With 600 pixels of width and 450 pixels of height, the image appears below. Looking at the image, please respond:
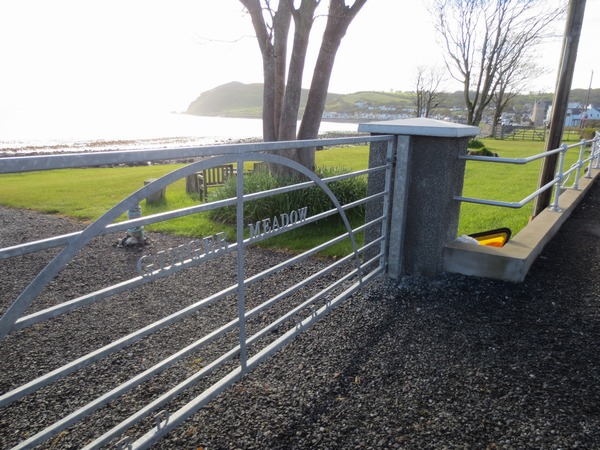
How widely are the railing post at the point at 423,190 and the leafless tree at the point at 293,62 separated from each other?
4.85 metres

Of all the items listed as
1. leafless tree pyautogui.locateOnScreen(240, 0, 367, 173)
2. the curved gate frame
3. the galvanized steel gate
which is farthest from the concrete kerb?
leafless tree pyautogui.locateOnScreen(240, 0, 367, 173)

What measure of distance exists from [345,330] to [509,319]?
54.8 inches

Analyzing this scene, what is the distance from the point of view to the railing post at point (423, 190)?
435 cm

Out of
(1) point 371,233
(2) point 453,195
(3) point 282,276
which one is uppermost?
(2) point 453,195

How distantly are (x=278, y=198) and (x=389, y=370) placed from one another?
4.85 meters

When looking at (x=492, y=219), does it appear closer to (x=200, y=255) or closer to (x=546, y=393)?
(x=546, y=393)

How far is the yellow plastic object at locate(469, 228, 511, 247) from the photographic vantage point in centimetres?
559

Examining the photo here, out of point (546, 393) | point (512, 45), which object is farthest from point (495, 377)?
point (512, 45)

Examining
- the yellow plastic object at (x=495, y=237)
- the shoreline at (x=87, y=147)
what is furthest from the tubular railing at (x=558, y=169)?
the shoreline at (x=87, y=147)

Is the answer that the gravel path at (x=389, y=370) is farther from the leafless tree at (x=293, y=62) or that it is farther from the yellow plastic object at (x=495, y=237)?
the leafless tree at (x=293, y=62)

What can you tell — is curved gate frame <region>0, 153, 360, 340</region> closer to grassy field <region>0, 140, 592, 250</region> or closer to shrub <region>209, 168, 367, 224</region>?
grassy field <region>0, 140, 592, 250</region>

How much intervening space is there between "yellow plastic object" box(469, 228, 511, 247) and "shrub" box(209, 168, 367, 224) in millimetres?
2804

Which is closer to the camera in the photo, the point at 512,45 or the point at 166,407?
the point at 166,407

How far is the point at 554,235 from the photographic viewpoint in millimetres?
6223
